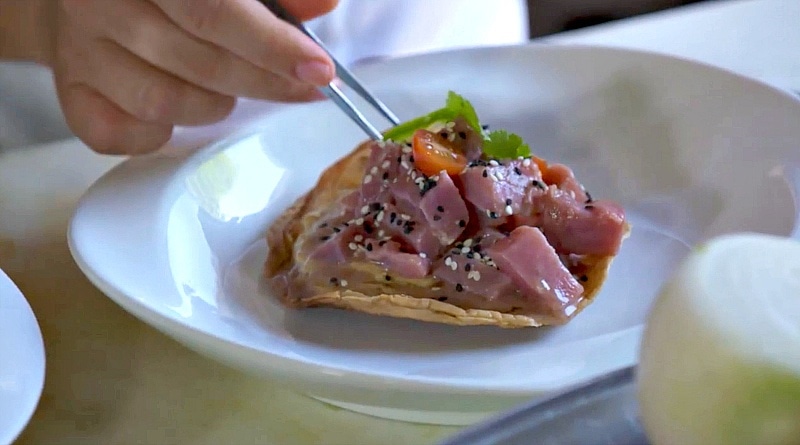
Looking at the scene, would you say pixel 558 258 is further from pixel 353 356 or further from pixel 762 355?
pixel 762 355

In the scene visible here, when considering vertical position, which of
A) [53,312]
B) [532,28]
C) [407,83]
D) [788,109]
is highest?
[53,312]

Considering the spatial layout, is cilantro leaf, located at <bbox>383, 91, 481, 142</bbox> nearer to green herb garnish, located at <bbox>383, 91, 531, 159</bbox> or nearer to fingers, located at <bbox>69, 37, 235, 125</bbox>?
green herb garnish, located at <bbox>383, 91, 531, 159</bbox>

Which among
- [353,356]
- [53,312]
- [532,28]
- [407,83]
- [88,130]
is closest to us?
[353,356]

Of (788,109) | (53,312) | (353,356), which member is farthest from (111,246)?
(788,109)

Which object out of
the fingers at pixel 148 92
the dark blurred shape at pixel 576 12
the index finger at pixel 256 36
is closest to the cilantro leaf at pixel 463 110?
the index finger at pixel 256 36

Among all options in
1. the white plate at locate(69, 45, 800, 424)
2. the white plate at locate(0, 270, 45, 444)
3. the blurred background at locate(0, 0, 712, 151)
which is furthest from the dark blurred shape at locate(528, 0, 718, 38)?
the white plate at locate(0, 270, 45, 444)

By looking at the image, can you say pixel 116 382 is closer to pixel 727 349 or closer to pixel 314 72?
pixel 314 72

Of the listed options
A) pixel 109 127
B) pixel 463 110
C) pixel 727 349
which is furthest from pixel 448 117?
pixel 727 349
